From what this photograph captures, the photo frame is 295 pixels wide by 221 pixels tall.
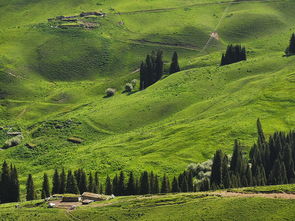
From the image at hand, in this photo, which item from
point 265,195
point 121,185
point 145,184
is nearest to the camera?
point 265,195

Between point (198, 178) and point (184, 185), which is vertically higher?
point (198, 178)

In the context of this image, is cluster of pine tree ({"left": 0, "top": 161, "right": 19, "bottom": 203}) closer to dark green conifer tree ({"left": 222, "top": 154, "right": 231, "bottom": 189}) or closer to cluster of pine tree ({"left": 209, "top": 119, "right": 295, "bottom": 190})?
cluster of pine tree ({"left": 209, "top": 119, "right": 295, "bottom": 190})

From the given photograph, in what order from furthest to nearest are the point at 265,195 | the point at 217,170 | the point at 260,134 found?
the point at 260,134
the point at 217,170
the point at 265,195

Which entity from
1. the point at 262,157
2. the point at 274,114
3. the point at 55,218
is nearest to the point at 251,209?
the point at 55,218

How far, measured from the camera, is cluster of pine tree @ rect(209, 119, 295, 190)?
5640 inches

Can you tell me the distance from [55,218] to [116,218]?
11.8 meters

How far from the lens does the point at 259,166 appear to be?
154375 mm

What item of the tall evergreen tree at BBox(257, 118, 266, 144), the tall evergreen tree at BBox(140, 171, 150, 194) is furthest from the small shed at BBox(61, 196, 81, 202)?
the tall evergreen tree at BBox(257, 118, 266, 144)

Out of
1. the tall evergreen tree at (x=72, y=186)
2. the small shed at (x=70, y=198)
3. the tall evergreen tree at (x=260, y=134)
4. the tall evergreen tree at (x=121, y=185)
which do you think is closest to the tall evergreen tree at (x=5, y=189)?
the tall evergreen tree at (x=72, y=186)

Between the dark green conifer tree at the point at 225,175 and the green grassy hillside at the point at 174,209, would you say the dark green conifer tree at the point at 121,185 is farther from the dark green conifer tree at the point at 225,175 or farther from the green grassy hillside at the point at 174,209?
the dark green conifer tree at the point at 225,175

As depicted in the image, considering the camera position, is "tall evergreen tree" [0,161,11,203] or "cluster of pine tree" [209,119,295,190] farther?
"tall evergreen tree" [0,161,11,203]

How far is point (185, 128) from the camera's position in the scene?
19775cm

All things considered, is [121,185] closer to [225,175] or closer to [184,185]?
[184,185]

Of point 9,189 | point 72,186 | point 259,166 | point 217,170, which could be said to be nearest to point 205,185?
point 217,170
